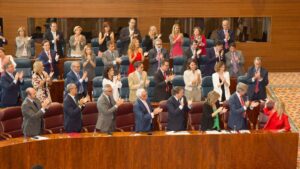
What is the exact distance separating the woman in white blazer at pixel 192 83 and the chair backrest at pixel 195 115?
0.93 metres

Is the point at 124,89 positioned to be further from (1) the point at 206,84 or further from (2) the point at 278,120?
(2) the point at 278,120

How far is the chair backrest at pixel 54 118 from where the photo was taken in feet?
33.2

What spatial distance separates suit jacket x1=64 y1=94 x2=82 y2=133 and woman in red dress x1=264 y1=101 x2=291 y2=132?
2.97 metres

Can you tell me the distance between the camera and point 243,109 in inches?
396

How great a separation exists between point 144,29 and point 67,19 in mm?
1954

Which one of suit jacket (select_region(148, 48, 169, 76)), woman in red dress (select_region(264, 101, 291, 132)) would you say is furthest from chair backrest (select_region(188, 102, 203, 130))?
suit jacket (select_region(148, 48, 169, 76))

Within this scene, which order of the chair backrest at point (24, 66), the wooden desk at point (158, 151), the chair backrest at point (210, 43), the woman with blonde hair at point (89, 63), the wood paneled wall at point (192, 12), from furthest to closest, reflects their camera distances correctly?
the wood paneled wall at point (192, 12), the chair backrest at point (210, 43), the chair backrest at point (24, 66), the woman with blonde hair at point (89, 63), the wooden desk at point (158, 151)

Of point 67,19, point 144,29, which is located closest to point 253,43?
point 144,29

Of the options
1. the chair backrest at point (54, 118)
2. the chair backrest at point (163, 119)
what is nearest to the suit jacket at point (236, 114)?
the chair backrest at point (163, 119)

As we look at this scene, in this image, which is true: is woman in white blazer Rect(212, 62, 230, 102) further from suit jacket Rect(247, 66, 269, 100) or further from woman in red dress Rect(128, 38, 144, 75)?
woman in red dress Rect(128, 38, 144, 75)

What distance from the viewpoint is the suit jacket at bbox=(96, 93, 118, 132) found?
A: 9.70 m

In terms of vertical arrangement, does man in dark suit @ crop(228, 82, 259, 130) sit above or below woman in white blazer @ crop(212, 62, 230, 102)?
below

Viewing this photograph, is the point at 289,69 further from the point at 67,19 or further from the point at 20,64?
the point at 20,64

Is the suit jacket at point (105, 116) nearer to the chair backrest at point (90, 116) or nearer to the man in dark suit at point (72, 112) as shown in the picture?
the man in dark suit at point (72, 112)
